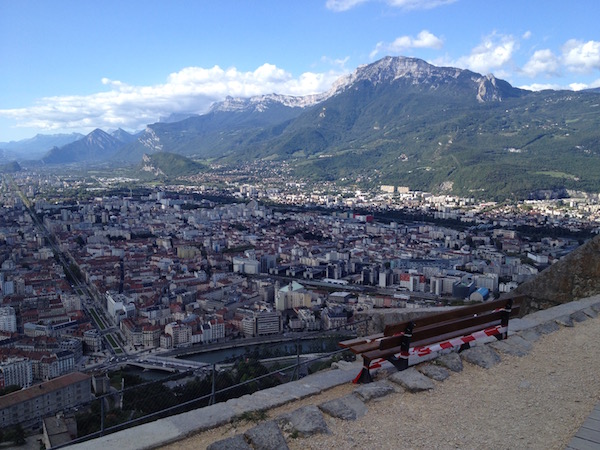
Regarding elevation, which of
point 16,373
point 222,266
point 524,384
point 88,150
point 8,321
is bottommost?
point 222,266

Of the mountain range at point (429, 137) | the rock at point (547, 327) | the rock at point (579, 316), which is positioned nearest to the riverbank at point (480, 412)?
the rock at point (547, 327)

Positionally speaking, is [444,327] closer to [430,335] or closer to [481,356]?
[430,335]

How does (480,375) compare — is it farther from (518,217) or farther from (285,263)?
(518,217)

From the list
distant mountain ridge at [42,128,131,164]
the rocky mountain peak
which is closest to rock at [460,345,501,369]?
the rocky mountain peak

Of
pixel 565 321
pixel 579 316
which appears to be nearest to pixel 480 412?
pixel 565 321

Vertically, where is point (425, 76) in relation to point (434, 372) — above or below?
above

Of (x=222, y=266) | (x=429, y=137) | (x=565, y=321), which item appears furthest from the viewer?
(x=429, y=137)

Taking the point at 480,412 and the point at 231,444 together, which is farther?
the point at 480,412
